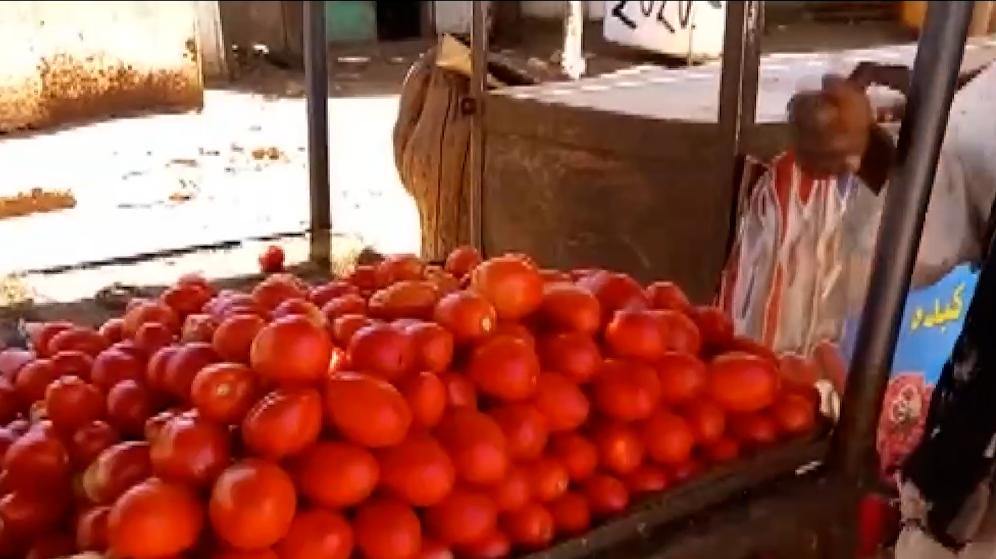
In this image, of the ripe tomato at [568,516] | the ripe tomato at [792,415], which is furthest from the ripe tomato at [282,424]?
→ the ripe tomato at [792,415]

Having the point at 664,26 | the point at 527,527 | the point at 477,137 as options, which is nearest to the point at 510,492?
the point at 527,527

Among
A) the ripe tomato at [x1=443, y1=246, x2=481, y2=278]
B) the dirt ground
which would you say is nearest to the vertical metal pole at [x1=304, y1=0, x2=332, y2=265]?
the dirt ground

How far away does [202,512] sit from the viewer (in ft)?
2.85

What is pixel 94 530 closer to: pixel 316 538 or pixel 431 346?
pixel 316 538

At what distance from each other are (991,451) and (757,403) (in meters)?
0.39

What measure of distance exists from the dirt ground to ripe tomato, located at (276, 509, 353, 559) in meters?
0.88

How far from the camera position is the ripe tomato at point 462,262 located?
127 cm

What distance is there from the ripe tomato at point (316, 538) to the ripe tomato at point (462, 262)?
423 mm

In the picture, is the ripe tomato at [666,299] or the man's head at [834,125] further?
the ripe tomato at [666,299]

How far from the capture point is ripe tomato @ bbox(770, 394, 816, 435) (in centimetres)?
114

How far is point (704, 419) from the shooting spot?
108cm

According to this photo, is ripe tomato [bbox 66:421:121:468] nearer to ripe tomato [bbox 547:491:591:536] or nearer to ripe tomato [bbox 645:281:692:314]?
ripe tomato [bbox 547:491:591:536]

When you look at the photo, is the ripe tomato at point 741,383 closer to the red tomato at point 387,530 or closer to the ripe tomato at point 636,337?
the ripe tomato at point 636,337

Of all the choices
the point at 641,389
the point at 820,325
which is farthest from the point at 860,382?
the point at 820,325
